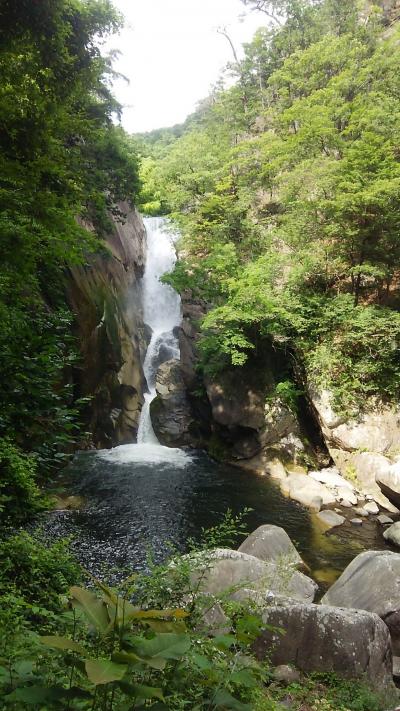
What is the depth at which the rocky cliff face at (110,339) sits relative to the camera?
50.1 ft

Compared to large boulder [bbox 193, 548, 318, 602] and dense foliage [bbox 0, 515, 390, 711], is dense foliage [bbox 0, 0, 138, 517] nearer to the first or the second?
dense foliage [bbox 0, 515, 390, 711]

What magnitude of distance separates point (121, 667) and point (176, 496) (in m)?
11.6

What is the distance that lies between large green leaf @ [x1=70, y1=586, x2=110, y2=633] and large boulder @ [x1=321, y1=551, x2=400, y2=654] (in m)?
6.09

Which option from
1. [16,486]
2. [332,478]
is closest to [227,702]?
[16,486]

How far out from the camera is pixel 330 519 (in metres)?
11.3

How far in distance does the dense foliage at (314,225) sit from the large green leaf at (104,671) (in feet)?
45.1

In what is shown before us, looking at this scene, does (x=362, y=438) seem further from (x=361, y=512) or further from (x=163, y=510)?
(x=163, y=510)

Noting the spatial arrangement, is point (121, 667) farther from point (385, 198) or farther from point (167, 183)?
point (167, 183)

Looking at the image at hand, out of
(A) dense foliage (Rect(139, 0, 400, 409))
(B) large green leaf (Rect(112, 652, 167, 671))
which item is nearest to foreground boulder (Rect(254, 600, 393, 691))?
(B) large green leaf (Rect(112, 652, 167, 671))

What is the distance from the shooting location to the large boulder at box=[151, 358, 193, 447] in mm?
19312

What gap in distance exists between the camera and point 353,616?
5.53 metres

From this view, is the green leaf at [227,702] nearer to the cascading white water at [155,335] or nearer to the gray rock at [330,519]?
the gray rock at [330,519]

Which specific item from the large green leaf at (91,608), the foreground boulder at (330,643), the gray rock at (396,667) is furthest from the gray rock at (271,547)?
the large green leaf at (91,608)

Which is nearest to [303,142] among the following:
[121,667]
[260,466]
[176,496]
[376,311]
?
[376,311]
